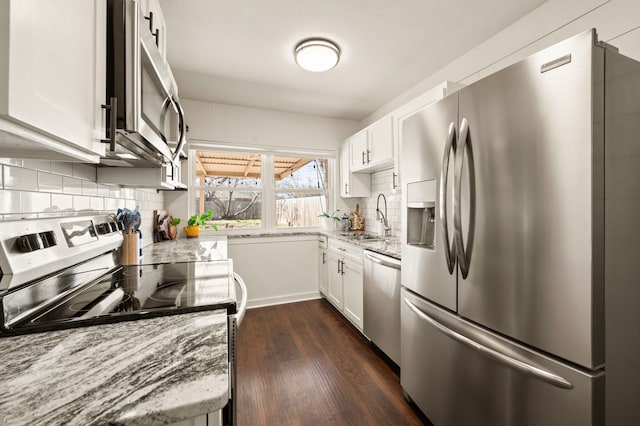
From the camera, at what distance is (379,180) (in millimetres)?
3484

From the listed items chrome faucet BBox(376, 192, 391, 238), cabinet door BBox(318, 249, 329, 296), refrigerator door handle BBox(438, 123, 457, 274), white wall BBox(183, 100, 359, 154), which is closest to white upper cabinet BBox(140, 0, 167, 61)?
refrigerator door handle BBox(438, 123, 457, 274)

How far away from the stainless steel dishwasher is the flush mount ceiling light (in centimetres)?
158

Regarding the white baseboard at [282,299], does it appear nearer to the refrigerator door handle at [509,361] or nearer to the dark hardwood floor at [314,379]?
the dark hardwood floor at [314,379]

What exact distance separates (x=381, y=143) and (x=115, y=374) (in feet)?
9.04

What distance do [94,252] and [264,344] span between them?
1691mm

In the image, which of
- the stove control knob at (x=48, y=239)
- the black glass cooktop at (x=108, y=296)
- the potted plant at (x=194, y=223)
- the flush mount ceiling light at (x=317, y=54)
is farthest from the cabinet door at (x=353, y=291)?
the stove control knob at (x=48, y=239)

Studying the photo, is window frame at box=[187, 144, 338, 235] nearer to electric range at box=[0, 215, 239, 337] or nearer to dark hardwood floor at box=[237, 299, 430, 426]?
dark hardwood floor at box=[237, 299, 430, 426]

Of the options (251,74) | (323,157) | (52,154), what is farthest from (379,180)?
(52,154)

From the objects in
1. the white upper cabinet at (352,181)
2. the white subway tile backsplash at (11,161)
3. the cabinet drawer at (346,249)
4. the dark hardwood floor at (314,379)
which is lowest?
the dark hardwood floor at (314,379)

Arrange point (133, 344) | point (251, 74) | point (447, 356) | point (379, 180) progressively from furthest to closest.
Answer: point (379, 180) < point (251, 74) < point (447, 356) < point (133, 344)

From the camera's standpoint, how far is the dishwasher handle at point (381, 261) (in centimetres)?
196

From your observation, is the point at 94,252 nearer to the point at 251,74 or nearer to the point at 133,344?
the point at 133,344

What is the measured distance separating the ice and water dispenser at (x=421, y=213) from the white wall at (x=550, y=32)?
1155 mm

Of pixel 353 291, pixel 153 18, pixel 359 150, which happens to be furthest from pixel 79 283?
pixel 359 150
